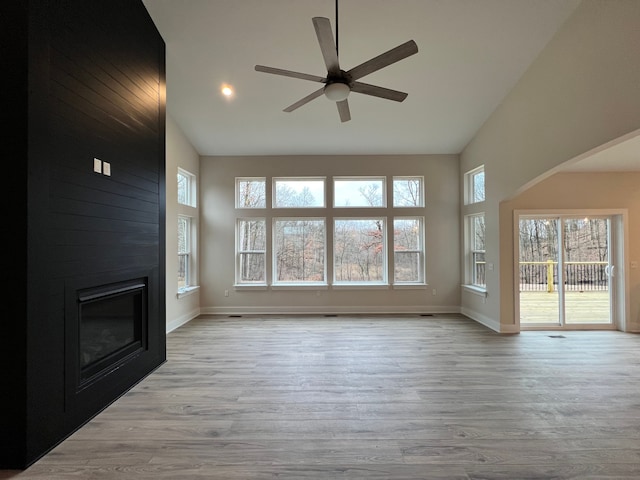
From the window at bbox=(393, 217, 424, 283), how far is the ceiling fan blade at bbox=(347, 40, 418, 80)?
4125 millimetres

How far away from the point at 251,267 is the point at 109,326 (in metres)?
3.57

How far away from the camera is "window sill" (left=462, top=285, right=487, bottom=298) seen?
17.8 ft

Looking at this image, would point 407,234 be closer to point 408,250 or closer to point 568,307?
point 408,250

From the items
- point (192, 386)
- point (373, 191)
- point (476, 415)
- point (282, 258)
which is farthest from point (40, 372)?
point (373, 191)

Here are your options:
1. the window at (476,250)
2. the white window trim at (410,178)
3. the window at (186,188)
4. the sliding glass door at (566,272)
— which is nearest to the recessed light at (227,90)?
the window at (186,188)

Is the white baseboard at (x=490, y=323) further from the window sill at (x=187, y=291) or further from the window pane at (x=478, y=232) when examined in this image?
the window sill at (x=187, y=291)

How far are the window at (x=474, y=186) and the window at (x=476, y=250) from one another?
1.06 feet

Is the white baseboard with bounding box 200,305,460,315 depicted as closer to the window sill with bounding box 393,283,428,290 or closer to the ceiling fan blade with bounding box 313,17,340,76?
the window sill with bounding box 393,283,428,290

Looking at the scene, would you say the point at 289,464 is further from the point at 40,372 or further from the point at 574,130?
the point at 574,130

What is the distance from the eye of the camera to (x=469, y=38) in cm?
365

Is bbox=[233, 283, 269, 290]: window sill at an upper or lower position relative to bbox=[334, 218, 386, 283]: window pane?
lower

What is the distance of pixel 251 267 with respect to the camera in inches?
253

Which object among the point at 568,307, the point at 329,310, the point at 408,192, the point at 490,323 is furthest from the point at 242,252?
the point at 568,307

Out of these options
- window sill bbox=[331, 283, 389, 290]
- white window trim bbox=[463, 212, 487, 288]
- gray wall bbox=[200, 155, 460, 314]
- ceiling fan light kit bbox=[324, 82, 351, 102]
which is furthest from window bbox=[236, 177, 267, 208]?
white window trim bbox=[463, 212, 487, 288]
